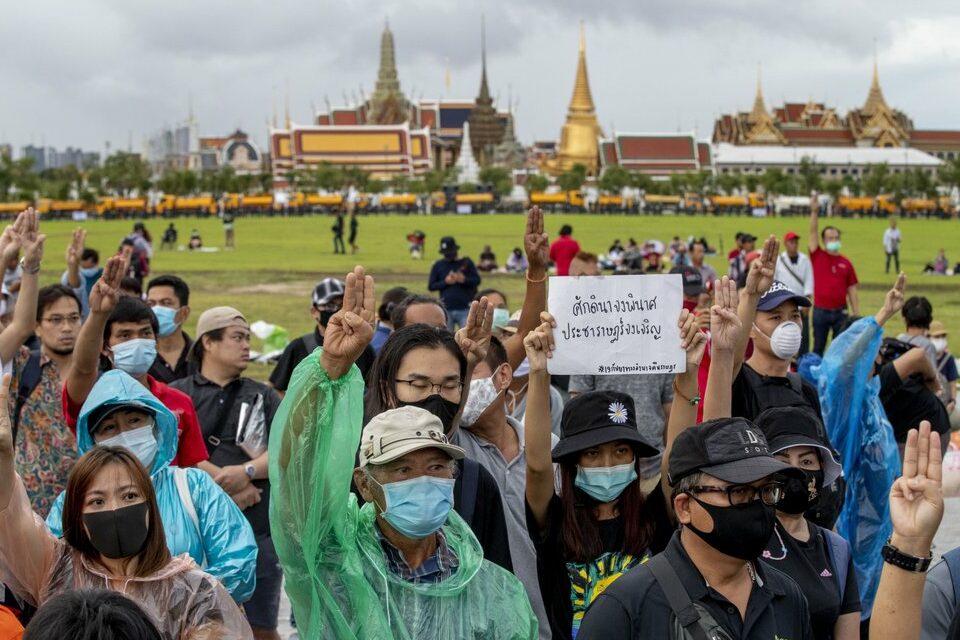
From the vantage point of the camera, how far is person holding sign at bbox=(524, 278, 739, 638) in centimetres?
381

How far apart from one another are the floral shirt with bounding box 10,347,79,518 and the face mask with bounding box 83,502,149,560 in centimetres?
183

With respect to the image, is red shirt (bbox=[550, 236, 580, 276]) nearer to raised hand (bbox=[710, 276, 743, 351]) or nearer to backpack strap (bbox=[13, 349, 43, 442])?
backpack strap (bbox=[13, 349, 43, 442])

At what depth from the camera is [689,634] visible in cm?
293

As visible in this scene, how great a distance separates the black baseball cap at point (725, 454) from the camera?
3.05 meters

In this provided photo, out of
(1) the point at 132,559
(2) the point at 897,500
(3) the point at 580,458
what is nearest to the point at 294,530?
(1) the point at 132,559

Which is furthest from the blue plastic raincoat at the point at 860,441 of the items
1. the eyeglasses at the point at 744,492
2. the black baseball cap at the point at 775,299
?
the eyeglasses at the point at 744,492

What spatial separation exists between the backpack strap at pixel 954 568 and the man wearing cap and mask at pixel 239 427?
2.76m

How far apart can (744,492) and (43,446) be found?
3.24 metres

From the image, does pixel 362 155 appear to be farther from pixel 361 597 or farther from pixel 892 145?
pixel 361 597

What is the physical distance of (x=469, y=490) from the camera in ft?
12.4

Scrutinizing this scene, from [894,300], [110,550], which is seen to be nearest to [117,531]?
[110,550]

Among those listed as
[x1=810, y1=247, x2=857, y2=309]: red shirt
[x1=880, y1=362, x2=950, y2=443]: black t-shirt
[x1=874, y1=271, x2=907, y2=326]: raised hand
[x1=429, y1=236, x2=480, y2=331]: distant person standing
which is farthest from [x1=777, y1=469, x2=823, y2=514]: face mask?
[x1=429, y1=236, x2=480, y2=331]: distant person standing

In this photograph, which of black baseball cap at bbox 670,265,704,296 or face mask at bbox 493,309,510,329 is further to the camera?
black baseball cap at bbox 670,265,704,296

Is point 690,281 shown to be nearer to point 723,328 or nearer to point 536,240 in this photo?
point 536,240
